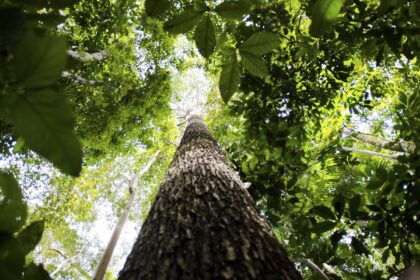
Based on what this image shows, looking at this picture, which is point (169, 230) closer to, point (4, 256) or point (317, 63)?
point (4, 256)

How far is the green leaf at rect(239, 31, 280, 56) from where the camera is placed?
2.73 feet

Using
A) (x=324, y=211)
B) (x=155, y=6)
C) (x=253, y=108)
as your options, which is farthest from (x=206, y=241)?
(x=253, y=108)

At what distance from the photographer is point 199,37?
2.87ft

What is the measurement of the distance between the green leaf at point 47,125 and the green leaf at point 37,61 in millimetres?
14

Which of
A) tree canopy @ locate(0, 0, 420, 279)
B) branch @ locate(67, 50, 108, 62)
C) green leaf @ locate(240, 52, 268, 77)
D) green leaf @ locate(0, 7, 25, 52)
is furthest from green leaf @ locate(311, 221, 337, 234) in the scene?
branch @ locate(67, 50, 108, 62)

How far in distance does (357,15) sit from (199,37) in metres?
2.23

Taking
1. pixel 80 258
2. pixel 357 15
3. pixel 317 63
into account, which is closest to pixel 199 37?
pixel 357 15

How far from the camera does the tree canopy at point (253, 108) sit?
1.27 ft

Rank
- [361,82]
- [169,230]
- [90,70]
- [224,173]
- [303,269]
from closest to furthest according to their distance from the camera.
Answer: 1. [169,230]
2. [224,173]
3. [303,269]
4. [90,70]
5. [361,82]

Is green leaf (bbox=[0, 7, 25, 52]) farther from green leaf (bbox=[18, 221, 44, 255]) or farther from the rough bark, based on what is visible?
the rough bark

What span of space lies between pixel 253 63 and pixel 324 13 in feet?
0.83

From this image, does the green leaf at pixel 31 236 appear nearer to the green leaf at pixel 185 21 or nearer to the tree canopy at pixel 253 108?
the tree canopy at pixel 253 108

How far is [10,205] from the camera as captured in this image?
0.57 m

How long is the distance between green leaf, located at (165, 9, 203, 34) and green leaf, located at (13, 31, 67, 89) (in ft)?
1.84
